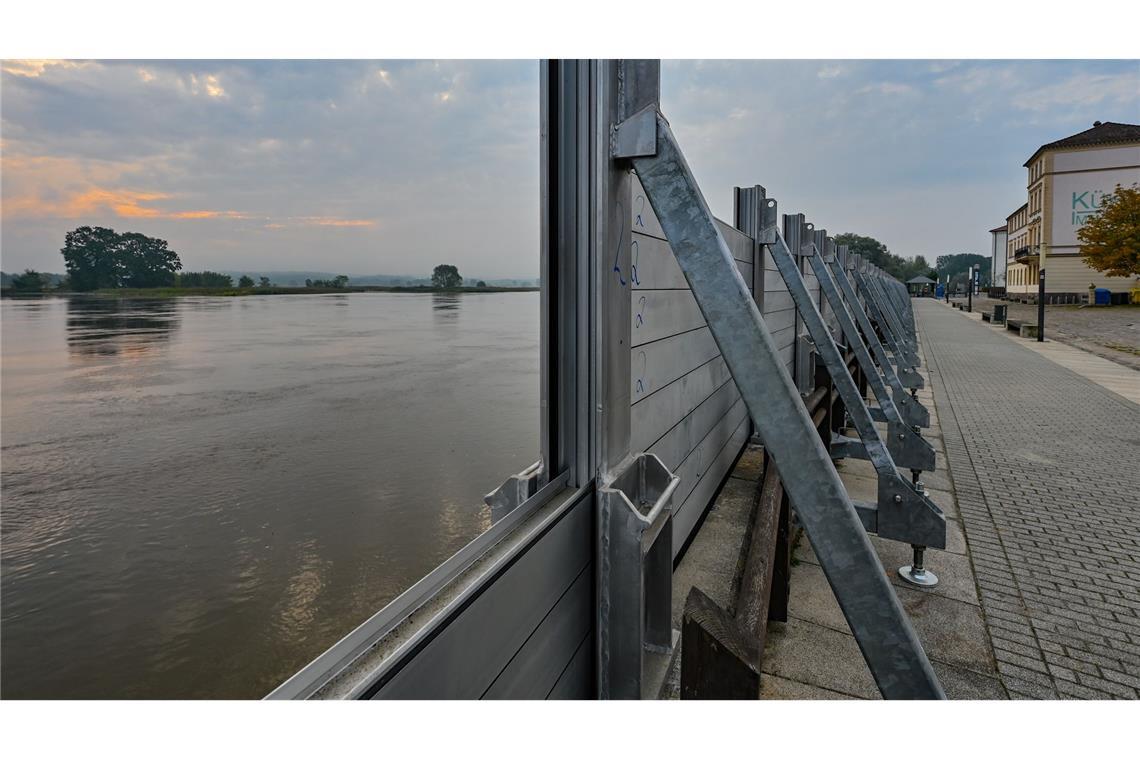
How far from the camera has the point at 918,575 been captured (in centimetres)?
322

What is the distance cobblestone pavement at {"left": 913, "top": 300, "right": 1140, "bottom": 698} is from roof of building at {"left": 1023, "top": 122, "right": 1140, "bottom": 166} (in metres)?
39.9

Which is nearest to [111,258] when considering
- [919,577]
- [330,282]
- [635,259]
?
[330,282]

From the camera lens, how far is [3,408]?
751 mm

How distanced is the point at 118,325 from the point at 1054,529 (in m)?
Result: 4.94

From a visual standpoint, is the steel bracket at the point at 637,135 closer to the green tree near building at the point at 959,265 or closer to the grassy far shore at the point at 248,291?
the grassy far shore at the point at 248,291

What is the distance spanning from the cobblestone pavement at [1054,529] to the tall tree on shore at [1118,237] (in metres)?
28.6

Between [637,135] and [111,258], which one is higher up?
[637,135]

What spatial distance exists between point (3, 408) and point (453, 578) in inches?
28.0

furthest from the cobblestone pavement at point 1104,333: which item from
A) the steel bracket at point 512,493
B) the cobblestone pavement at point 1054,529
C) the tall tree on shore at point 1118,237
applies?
the steel bracket at point 512,493

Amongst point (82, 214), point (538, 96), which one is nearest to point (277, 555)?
point (82, 214)

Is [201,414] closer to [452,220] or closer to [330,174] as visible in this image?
[330,174]

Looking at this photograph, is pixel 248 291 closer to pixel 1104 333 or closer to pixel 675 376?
pixel 675 376

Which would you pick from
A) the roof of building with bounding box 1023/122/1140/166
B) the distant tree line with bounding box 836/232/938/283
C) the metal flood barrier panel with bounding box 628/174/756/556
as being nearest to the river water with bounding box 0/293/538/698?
the metal flood barrier panel with bounding box 628/174/756/556
